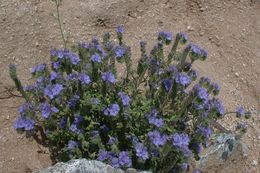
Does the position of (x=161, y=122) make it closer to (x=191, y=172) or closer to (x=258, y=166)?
(x=191, y=172)

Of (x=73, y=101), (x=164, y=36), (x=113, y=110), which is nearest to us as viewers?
(x=113, y=110)

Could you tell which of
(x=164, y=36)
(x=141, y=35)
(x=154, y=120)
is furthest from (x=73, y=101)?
(x=141, y=35)

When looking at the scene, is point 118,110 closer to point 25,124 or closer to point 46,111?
point 46,111

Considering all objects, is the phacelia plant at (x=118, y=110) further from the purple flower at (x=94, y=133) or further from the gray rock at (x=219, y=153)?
the gray rock at (x=219, y=153)

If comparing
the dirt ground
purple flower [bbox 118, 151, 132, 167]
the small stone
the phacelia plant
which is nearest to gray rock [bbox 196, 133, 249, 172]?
the dirt ground

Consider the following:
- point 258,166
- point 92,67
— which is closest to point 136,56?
point 92,67

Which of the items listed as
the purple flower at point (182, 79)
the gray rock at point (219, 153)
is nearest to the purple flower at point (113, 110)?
the purple flower at point (182, 79)

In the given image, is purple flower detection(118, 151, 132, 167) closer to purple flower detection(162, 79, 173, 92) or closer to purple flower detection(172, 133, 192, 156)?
purple flower detection(172, 133, 192, 156)

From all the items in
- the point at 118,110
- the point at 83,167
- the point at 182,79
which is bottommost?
the point at 83,167
